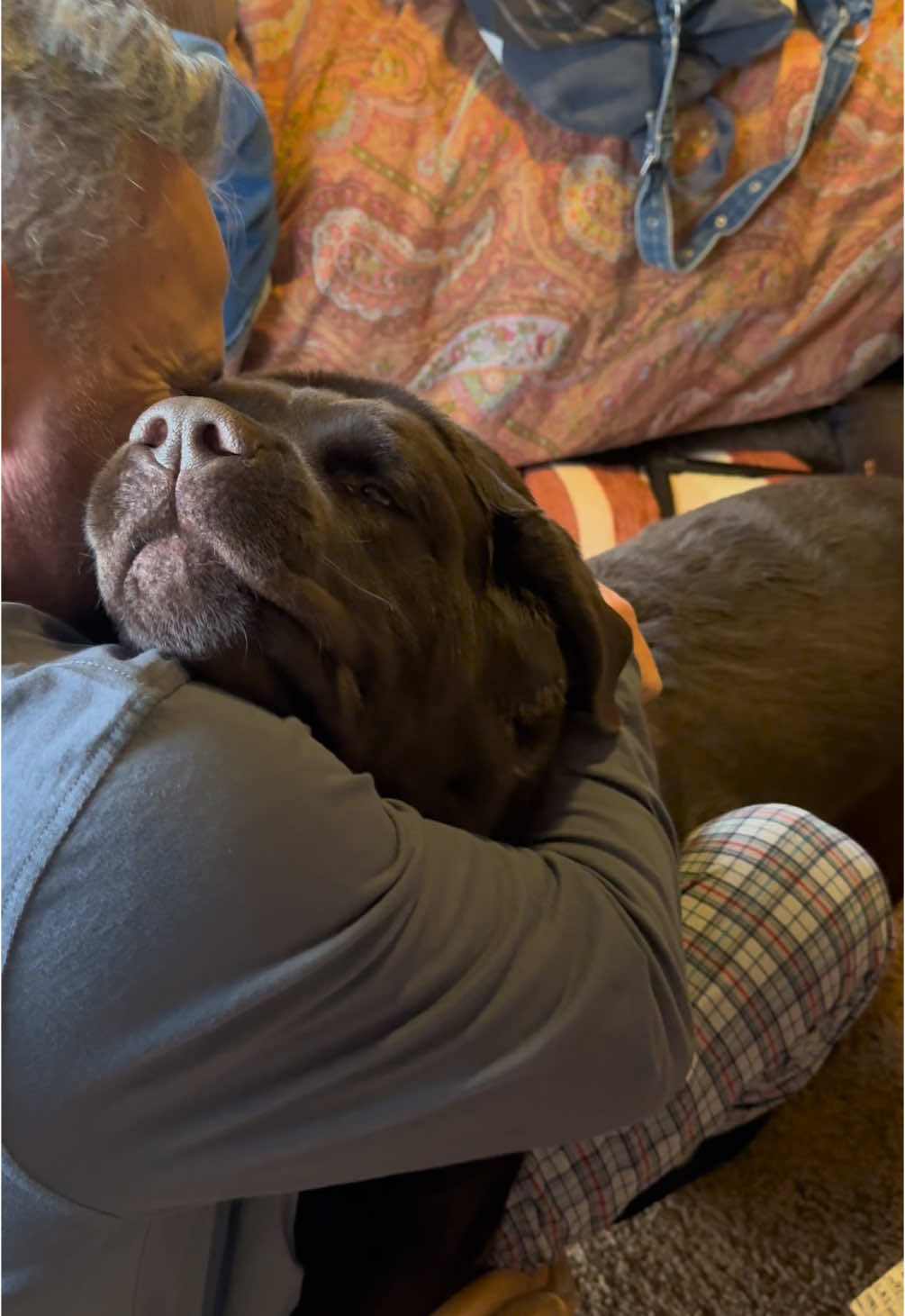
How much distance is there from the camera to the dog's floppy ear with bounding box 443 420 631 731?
1.00 m

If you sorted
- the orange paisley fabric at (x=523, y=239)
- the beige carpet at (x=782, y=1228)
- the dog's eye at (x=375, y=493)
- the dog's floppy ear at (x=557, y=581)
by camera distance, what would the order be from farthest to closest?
the orange paisley fabric at (x=523, y=239) → the beige carpet at (x=782, y=1228) → the dog's floppy ear at (x=557, y=581) → the dog's eye at (x=375, y=493)

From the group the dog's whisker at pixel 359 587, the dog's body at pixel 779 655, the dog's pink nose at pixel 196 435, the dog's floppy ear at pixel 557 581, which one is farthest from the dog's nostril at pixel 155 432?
the dog's body at pixel 779 655

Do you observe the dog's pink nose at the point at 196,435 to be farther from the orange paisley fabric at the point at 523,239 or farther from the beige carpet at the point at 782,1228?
the orange paisley fabric at the point at 523,239

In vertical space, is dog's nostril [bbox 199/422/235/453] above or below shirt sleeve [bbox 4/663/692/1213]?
above

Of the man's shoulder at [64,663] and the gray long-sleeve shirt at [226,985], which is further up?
the man's shoulder at [64,663]

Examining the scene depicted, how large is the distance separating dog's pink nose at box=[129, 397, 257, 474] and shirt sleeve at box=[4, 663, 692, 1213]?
0.18 m

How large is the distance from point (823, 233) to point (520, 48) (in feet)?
2.25

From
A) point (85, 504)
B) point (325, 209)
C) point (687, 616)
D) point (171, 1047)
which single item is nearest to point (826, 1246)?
point (687, 616)

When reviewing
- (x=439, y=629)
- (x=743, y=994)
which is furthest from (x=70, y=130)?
(x=743, y=994)

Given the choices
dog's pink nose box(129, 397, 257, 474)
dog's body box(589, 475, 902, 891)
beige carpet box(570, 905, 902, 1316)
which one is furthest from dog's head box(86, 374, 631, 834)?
beige carpet box(570, 905, 902, 1316)

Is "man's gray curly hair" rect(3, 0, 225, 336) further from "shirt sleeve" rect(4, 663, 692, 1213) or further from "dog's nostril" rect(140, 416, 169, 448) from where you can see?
"shirt sleeve" rect(4, 663, 692, 1213)

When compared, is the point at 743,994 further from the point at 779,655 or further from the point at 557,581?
the point at 779,655

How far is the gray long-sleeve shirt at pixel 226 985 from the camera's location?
561 millimetres

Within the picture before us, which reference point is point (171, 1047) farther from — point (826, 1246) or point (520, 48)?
point (520, 48)
